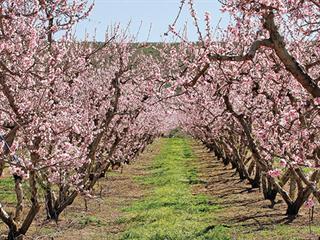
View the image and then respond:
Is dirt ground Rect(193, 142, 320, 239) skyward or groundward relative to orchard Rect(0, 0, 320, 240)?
groundward

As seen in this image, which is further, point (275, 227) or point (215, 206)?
point (215, 206)

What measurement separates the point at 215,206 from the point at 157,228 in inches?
169

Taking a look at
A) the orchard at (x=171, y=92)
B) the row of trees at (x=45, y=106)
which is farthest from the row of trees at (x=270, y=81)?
the row of trees at (x=45, y=106)

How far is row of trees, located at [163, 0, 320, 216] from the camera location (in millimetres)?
6930

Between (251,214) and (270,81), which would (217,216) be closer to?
(251,214)

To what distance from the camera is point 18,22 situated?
36.8ft

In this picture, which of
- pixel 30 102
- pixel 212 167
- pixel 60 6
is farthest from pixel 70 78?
pixel 212 167

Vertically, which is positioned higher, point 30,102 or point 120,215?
point 30,102

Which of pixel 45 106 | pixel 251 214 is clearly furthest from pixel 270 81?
pixel 45 106

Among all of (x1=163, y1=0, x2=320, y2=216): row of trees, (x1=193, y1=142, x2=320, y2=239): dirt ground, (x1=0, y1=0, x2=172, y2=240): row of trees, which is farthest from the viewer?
(x1=193, y1=142, x2=320, y2=239): dirt ground

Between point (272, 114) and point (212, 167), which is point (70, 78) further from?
point (212, 167)

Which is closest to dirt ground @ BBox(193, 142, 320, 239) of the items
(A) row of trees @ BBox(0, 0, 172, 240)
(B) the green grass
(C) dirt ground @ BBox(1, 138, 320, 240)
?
(C) dirt ground @ BBox(1, 138, 320, 240)

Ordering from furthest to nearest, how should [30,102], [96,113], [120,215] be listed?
1. [96,113]
2. [120,215]
3. [30,102]

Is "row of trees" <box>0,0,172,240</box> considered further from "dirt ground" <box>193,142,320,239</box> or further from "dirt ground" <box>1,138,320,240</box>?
"dirt ground" <box>193,142,320,239</box>
